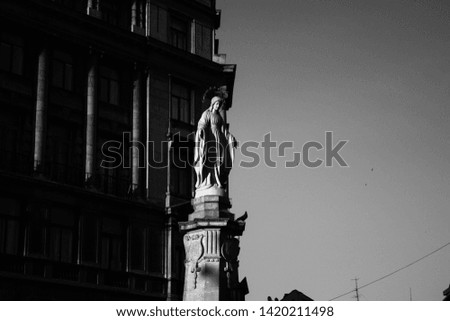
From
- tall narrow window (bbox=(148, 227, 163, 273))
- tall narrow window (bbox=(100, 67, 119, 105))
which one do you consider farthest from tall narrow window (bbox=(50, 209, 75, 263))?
tall narrow window (bbox=(100, 67, 119, 105))

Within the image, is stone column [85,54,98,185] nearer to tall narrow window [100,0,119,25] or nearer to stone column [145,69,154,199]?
tall narrow window [100,0,119,25]

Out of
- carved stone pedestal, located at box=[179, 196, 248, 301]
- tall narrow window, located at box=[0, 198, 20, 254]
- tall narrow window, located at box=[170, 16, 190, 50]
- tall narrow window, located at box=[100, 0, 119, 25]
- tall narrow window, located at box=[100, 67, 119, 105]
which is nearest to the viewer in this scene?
carved stone pedestal, located at box=[179, 196, 248, 301]

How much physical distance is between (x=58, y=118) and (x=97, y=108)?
7.81 ft

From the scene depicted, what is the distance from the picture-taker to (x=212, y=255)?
17.9 meters

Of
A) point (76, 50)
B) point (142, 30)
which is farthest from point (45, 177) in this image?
point (142, 30)

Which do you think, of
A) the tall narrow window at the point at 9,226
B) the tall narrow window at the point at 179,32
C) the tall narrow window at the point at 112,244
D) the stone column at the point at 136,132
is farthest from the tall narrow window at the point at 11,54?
the tall narrow window at the point at 179,32

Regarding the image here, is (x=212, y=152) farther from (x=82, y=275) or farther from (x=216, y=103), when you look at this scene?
(x=82, y=275)

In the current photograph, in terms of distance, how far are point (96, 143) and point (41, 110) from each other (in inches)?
133

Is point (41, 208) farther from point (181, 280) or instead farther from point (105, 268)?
point (181, 280)

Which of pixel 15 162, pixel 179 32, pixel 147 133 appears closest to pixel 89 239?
pixel 15 162

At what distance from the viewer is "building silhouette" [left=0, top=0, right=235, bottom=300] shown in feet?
109

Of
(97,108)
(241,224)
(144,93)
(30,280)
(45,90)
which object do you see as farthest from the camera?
(144,93)

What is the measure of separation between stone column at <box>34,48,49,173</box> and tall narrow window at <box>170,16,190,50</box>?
875 centimetres

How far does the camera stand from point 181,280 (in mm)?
38375
